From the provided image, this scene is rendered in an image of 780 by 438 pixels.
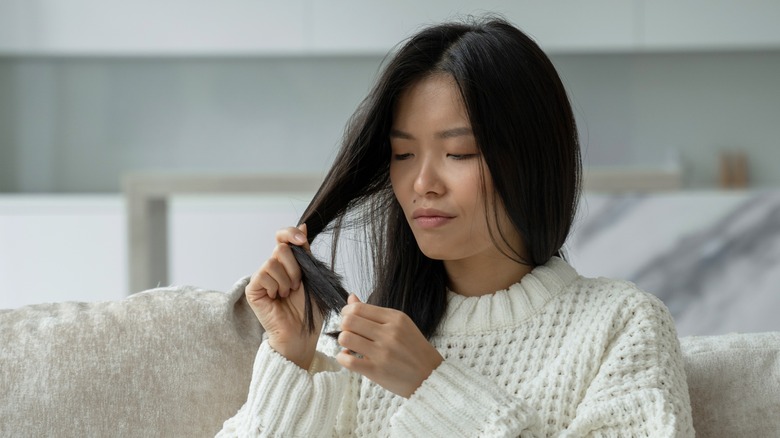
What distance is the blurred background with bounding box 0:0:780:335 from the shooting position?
4.25 metres

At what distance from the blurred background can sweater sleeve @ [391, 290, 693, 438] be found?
9.23 ft

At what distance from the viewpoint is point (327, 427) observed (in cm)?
136

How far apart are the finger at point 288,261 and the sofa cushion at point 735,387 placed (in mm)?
575

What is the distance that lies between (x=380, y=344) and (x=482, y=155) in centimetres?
29

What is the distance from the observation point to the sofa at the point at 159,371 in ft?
4.65

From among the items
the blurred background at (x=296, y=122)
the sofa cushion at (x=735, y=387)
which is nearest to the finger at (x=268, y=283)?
the sofa cushion at (x=735, y=387)

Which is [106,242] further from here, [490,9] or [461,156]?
[461,156]

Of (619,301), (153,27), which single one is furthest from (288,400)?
(153,27)

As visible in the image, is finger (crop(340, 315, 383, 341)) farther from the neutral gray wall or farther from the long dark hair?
the neutral gray wall

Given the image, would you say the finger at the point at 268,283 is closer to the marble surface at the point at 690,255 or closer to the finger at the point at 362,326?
the finger at the point at 362,326

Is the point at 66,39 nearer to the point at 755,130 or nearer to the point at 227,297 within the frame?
the point at 755,130

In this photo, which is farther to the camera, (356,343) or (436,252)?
(436,252)

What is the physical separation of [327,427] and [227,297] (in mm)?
280

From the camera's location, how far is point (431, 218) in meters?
1.33
